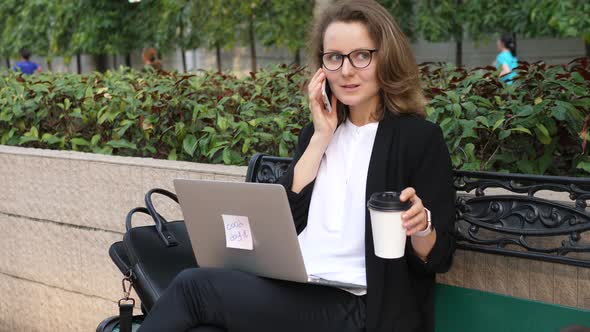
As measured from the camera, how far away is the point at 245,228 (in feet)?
8.76

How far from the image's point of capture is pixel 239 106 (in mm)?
4379

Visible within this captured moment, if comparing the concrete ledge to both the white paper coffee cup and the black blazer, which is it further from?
the white paper coffee cup

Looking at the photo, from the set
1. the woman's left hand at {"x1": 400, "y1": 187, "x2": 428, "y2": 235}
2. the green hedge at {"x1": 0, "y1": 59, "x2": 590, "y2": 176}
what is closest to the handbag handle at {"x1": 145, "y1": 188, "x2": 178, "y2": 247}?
the green hedge at {"x1": 0, "y1": 59, "x2": 590, "y2": 176}

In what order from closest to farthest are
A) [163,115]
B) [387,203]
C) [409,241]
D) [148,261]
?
1. [387,203]
2. [409,241]
3. [148,261]
4. [163,115]

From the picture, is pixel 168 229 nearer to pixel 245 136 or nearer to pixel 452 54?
pixel 245 136

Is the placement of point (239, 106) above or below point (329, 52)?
below

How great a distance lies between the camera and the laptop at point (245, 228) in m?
2.56

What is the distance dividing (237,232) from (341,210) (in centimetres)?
35

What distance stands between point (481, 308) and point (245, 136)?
5.12 feet

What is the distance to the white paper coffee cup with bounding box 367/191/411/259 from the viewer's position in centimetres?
220

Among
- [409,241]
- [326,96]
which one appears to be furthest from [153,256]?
[409,241]

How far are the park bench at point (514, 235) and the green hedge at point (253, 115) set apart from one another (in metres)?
0.39

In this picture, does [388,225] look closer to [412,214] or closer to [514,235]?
[412,214]

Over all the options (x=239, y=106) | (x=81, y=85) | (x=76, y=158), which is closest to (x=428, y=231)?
(x=239, y=106)
